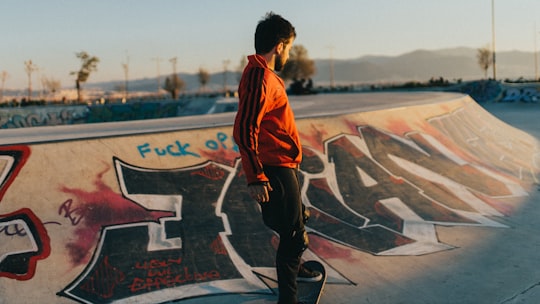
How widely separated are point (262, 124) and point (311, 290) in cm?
172

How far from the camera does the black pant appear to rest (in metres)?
3.35

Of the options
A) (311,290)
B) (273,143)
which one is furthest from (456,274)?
(273,143)

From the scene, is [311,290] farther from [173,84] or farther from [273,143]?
[173,84]

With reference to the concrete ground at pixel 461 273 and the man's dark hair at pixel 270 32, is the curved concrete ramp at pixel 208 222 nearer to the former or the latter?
the concrete ground at pixel 461 273

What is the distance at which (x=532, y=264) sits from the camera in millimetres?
5082

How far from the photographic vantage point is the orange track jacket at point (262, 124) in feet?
10.4

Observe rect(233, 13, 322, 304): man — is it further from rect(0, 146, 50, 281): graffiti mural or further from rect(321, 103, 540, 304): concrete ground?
rect(0, 146, 50, 281): graffiti mural

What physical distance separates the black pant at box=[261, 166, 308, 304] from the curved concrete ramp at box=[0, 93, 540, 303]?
0.74 metres

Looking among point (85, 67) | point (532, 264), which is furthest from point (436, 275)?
point (85, 67)

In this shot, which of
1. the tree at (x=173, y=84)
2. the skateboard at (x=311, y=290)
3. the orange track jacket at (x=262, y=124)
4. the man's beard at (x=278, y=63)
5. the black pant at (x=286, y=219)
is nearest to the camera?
the orange track jacket at (x=262, y=124)

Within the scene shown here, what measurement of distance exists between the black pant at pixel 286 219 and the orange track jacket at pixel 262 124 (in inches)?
4.7

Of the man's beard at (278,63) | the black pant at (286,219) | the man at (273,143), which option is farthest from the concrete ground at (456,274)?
the man's beard at (278,63)

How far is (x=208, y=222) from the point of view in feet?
17.5

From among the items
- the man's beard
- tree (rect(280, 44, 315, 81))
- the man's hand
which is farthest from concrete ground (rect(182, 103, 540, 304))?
tree (rect(280, 44, 315, 81))
